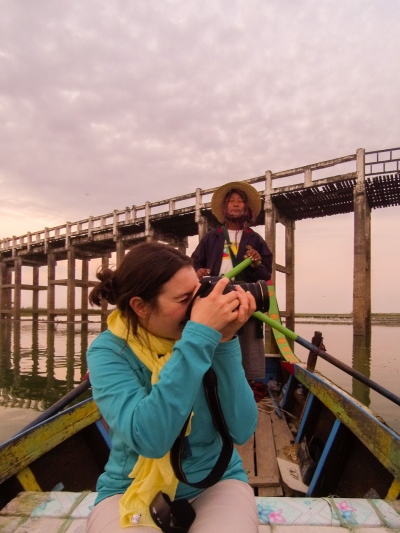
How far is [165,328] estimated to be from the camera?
1191mm

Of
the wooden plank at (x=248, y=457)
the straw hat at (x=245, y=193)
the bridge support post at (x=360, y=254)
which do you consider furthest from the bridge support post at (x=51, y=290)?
the wooden plank at (x=248, y=457)

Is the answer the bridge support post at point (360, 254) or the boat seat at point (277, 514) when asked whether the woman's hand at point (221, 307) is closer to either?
the boat seat at point (277, 514)

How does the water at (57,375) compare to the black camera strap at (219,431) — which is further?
the water at (57,375)

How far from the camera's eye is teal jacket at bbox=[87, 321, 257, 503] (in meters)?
0.97

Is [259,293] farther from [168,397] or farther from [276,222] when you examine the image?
[276,222]

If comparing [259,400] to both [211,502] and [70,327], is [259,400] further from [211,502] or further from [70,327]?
[70,327]

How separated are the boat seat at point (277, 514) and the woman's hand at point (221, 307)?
1.02 meters

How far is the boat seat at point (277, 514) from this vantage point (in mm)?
1467

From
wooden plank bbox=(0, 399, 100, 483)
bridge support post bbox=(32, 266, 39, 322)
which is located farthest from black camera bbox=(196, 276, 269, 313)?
bridge support post bbox=(32, 266, 39, 322)

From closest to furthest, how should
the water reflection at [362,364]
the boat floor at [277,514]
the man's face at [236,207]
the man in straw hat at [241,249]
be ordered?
the boat floor at [277,514], the man in straw hat at [241,249], the man's face at [236,207], the water reflection at [362,364]

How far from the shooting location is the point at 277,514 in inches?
60.7

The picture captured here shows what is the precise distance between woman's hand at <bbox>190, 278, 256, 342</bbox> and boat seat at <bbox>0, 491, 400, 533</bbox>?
3.35 feet

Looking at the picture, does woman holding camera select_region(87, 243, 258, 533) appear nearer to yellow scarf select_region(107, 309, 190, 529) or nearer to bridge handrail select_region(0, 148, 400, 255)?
yellow scarf select_region(107, 309, 190, 529)

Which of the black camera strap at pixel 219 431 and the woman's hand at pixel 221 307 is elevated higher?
the woman's hand at pixel 221 307
